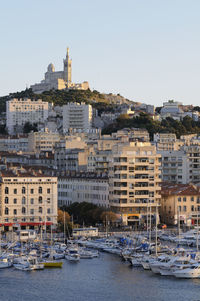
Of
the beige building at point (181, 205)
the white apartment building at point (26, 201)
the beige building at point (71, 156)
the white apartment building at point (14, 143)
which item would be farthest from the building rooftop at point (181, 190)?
the white apartment building at point (14, 143)

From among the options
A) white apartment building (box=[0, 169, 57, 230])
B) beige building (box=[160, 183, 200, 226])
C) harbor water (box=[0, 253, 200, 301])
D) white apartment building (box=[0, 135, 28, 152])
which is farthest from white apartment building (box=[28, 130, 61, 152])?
harbor water (box=[0, 253, 200, 301])

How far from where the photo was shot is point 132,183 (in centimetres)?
10281

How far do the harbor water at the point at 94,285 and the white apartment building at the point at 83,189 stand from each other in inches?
1118

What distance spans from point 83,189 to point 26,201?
15936 mm

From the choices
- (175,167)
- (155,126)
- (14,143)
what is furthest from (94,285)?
Result: (155,126)

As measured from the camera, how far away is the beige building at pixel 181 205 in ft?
345

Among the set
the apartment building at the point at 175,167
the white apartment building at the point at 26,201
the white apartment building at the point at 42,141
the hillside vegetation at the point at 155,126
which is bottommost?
the white apartment building at the point at 26,201

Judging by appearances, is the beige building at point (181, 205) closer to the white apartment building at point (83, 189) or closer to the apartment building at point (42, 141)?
the white apartment building at point (83, 189)

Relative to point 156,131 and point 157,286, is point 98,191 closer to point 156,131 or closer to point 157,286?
point 157,286

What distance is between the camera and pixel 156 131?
614 ft

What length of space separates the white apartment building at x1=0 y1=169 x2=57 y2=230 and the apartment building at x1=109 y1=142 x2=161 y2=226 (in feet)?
31.5

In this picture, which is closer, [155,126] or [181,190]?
[181,190]

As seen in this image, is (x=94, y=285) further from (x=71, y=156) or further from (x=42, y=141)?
(x=42, y=141)

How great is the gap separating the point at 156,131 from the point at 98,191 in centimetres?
8219
